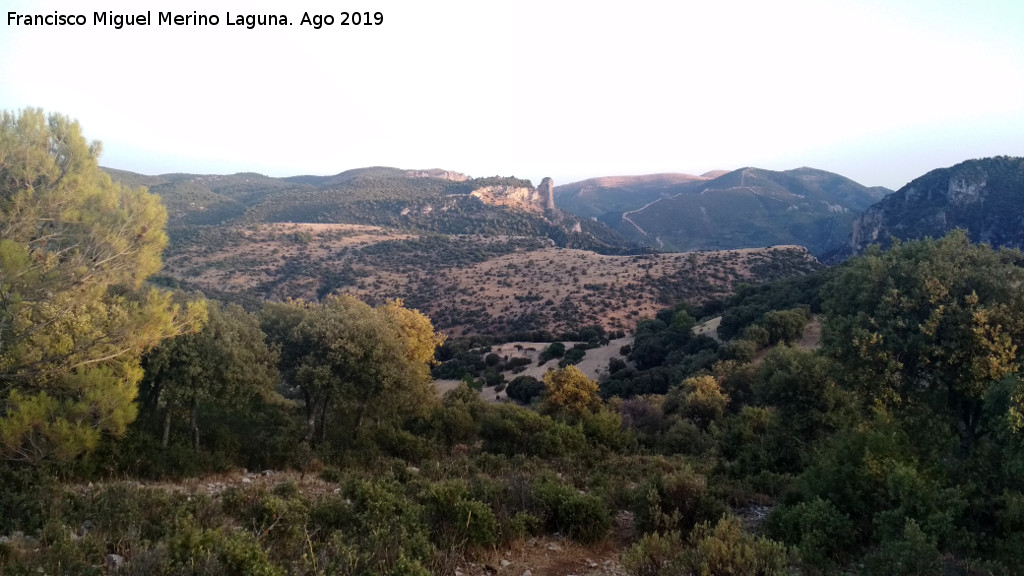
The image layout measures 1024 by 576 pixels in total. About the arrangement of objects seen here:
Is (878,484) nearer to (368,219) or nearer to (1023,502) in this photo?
(1023,502)

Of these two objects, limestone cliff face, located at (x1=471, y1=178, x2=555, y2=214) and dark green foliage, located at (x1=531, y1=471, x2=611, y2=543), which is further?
limestone cliff face, located at (x1=471, y1=178, x2=555, y2=214)

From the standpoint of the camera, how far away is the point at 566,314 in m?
52.9

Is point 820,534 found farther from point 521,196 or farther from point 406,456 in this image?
point 521,196

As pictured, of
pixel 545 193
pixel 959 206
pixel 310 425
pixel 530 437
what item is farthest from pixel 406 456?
pixel 545 193

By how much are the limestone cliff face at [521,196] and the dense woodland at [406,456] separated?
406ft

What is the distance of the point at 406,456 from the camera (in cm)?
1352

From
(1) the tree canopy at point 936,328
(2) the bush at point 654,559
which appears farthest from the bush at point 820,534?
(1) the tree canopy at point 936,328

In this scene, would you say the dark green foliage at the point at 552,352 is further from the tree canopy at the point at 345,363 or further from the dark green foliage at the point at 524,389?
the tree canopy at the point at 345,363

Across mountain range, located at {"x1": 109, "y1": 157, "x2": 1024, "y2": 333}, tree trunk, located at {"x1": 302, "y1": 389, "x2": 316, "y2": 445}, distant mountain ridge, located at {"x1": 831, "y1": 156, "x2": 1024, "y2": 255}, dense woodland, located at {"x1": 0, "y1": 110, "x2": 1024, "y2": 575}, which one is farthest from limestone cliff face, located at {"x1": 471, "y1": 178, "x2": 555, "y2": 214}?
dense woodland, located at {"x1": 0, "y1": 110, "x2": 1024, "y2": 575}

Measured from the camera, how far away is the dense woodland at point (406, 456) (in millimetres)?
5680

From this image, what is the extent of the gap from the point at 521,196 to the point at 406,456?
439 feet

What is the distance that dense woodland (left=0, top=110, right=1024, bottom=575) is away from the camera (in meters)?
5.68

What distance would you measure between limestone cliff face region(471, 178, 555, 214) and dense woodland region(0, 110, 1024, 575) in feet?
406

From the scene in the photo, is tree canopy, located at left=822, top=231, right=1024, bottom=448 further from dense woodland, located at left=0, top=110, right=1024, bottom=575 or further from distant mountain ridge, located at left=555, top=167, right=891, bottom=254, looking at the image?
distant mountain ridge, located at left=555, top=167, right=891, bottom=254
